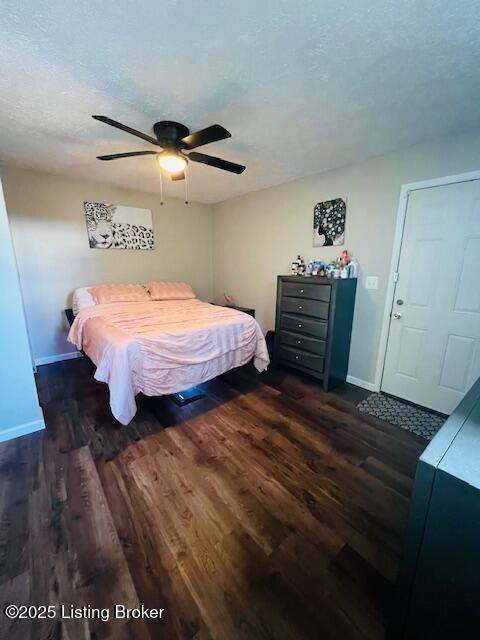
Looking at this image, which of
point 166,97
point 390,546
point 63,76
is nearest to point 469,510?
point 390,546

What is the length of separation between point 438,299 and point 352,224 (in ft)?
3.65

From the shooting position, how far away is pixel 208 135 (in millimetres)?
1690

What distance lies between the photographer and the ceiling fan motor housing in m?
1.90

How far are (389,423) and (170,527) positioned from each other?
191 cm

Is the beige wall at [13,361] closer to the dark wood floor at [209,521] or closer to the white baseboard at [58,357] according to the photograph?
the dark wood floor at [209,521]

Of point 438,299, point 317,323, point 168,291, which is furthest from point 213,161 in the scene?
point 438,299

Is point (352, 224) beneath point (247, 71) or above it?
beneath

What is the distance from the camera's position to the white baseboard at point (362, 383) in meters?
2.75

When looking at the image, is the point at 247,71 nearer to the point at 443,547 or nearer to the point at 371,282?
the point at 371,282

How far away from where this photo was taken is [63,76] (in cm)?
148

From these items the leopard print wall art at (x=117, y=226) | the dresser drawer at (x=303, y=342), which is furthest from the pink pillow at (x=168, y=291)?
the dresser drawer at (x=303, y=342)

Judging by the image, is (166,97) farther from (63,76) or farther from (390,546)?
(390,546)

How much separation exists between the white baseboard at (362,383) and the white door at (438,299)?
0.79 ft

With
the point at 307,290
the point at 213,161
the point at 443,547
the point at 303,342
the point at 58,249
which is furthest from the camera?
the point at 58,249
